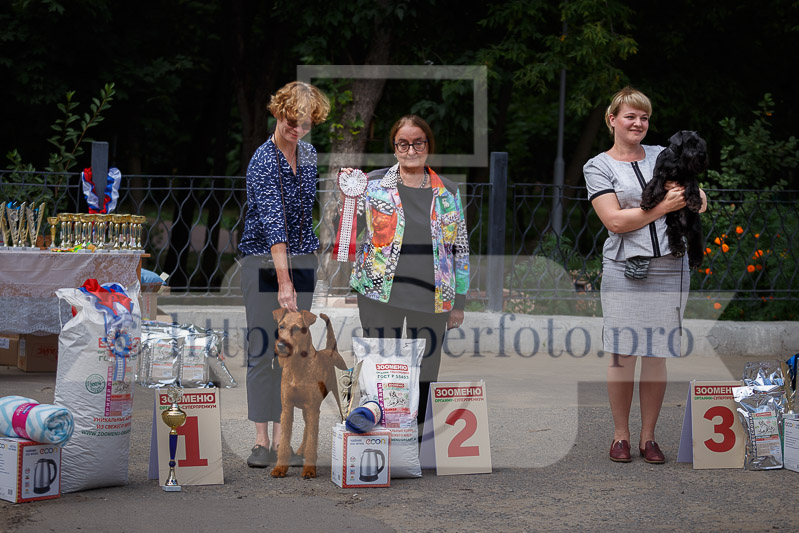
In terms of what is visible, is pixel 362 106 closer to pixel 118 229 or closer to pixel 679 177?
pixel 118 229

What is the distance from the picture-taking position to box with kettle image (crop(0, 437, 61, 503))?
12.6 feet

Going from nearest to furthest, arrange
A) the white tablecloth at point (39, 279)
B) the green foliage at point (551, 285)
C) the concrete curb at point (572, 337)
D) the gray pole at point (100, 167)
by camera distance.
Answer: the white tablecloth at point (39, 279)
the gray pole at point (100, 167)
the concrete curb at point (572, 337)
the green foliage at point (551, 285)

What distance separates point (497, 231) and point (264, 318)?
4.26 metres

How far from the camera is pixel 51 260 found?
22.0 feet

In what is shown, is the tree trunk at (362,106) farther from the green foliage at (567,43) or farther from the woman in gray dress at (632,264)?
the woman in gray dress at (632,264)

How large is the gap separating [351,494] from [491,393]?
2.67 m

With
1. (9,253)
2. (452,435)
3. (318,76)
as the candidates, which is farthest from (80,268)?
(318,76)

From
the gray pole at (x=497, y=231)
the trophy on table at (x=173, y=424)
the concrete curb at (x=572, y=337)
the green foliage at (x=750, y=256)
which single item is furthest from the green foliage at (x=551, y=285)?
the trophy on table at (x=173, y=424)

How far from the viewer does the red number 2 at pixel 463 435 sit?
453 cm

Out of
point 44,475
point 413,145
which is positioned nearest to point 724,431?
point 413,145

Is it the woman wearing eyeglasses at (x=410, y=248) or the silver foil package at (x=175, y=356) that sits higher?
the woman wearing eyeglasses at (x=410, y=248)

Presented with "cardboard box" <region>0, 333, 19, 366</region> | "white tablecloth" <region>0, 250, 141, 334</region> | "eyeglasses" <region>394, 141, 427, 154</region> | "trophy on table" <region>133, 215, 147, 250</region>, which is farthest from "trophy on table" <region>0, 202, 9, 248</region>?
"eyeglasses" <region>394, 141, 427, 154</region>

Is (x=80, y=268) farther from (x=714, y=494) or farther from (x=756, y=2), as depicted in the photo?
(x=756, y=2)

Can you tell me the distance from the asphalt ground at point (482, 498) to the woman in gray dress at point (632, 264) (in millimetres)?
399
